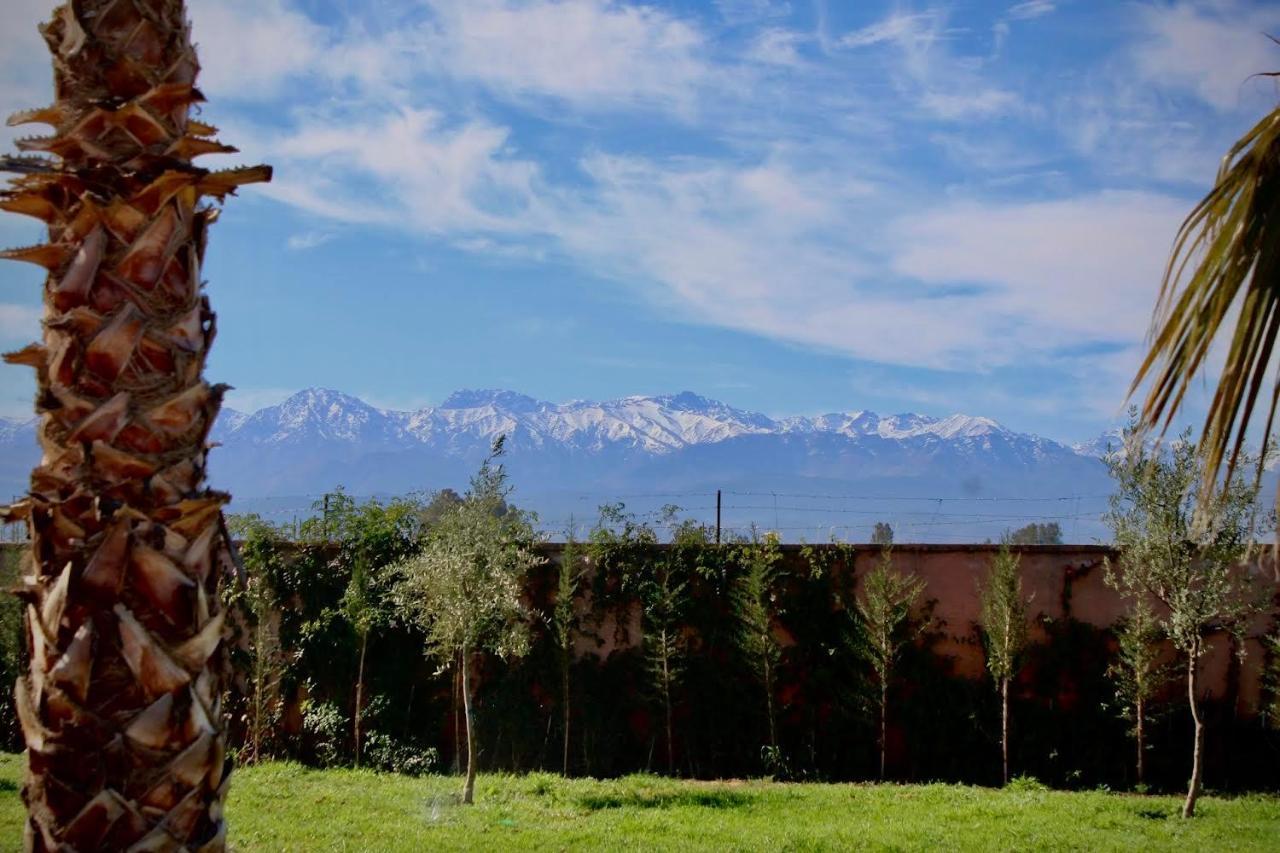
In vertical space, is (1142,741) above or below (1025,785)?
above

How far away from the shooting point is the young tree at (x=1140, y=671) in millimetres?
15984

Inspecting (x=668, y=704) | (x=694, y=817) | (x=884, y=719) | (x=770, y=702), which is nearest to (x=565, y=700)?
(x=668, y=704)

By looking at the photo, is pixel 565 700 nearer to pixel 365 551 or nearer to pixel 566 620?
pixel 566 620

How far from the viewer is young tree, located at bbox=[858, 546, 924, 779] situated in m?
17.6

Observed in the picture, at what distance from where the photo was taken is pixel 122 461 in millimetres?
2074

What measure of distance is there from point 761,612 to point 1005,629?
13.2ft

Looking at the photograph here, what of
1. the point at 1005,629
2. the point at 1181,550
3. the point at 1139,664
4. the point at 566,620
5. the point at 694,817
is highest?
the point at 1181,550

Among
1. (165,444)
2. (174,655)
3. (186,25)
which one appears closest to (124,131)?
(186,25)

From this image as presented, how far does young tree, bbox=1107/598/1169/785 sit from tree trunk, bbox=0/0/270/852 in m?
16.2

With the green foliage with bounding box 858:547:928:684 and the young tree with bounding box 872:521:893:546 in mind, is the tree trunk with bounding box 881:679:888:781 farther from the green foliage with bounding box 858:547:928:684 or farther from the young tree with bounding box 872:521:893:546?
the young tree with bounding box 872:521:893:546

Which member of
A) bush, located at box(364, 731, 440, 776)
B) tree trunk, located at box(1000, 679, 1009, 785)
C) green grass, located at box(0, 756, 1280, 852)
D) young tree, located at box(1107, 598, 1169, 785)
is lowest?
bush, located at box(364, 731, 440, 776)

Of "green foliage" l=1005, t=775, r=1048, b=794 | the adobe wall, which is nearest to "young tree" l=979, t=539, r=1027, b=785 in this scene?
"green foliage" l=1005, t=775, r=1048, b=794

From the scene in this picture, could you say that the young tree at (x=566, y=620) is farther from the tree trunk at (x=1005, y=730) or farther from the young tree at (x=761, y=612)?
the tree trunk at (x=1005, y=730)

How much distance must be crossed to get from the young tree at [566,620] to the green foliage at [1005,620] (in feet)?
23.4
